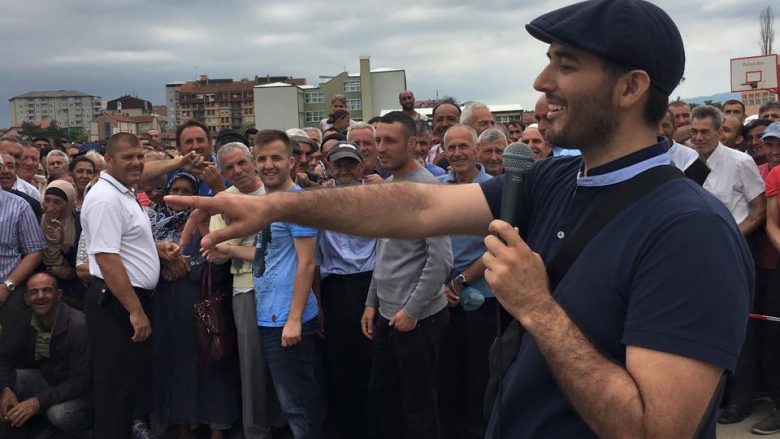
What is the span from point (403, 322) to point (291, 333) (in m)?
0.75

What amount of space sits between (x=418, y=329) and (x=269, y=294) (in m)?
1.05

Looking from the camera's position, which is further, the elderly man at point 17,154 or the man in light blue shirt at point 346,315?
the elderly man at point 17,154

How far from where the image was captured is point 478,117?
283 inches

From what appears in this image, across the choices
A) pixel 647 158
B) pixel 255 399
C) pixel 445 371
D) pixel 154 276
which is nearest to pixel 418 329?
pixel 445 371

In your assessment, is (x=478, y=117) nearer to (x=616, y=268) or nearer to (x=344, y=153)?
(x=344, y=153)

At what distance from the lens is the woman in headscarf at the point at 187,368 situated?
5.05 m

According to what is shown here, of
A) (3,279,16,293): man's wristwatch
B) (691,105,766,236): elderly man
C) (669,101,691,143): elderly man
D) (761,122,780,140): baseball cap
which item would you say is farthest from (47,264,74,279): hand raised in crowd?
(669,101,691,143): elderly man

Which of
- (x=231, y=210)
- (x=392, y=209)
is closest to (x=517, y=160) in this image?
(x=392, y=209)

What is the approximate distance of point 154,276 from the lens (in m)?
4.69

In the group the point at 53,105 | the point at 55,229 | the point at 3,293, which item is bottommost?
the point at 3,293

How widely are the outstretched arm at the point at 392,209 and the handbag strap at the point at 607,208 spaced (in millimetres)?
458

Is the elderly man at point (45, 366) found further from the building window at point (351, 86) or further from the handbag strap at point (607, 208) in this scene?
the building window at point (351, 86)

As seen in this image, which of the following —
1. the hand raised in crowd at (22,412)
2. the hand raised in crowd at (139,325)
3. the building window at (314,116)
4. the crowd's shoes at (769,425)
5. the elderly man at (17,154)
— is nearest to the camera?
the hand raised in crowd at (139,325)

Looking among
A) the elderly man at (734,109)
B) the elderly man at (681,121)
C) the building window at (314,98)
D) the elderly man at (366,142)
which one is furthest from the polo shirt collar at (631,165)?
the building window at (314,98)
